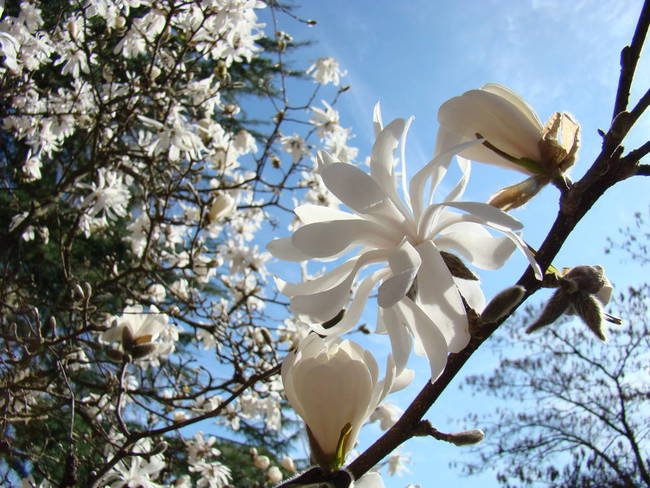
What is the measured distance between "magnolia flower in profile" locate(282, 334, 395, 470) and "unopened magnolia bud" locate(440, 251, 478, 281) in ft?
A: 0.30

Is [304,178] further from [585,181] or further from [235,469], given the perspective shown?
[235,469]

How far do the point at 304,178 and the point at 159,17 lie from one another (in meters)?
1.02

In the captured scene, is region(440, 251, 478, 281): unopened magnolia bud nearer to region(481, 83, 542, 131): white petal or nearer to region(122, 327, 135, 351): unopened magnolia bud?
region(481, 83, 542, 131): white petal

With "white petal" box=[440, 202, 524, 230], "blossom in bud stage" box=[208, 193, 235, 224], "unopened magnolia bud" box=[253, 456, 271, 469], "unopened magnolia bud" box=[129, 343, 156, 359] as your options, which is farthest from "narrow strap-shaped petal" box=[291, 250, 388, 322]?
"unopened magnolia bud" box=[253, 456, 271, 469]

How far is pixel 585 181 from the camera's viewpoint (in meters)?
0.41

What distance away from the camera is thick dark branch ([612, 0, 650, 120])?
0.42m

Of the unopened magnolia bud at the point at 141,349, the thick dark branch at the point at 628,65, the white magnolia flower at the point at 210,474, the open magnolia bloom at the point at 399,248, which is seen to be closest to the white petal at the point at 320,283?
the open magnolia bloom at the point at 399,248

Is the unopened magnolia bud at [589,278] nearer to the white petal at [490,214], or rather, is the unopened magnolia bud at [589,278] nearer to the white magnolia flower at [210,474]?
the white petal at [490,214]

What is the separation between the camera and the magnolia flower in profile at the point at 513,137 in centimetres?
44

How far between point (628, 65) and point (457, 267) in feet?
0.65

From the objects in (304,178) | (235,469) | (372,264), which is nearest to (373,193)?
(372,264)

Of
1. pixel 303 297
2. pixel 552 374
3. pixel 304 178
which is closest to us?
pixel 303 297

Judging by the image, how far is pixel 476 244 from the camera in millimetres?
457

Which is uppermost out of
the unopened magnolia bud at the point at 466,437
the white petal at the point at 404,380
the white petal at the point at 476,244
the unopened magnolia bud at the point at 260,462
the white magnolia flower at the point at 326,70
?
the white magnolia flower at the point at 326,70
